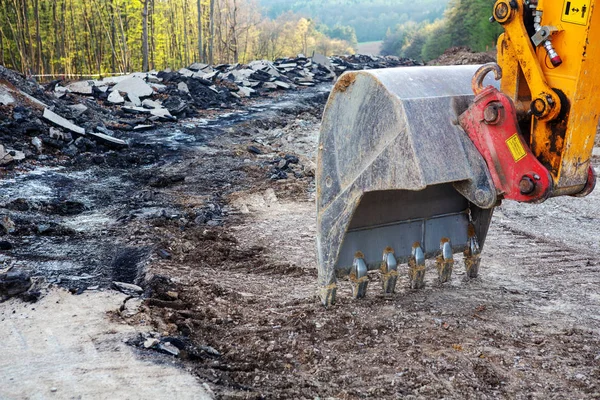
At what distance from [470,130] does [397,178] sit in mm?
586

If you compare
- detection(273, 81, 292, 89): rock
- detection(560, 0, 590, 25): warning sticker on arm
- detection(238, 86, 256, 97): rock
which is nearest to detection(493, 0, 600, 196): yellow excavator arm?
detection(560, 0, 590, 25): warning sticker on arm

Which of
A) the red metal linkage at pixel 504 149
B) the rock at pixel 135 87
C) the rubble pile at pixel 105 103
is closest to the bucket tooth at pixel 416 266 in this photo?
the red metal linkage at pixel 504 149

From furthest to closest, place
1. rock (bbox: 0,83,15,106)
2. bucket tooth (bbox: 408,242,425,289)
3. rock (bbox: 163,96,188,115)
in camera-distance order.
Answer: rock (bbox: 163,96,188,115)
rock (bbox: 0,83,15,106)
bucket tooth (bbox: 408,242,425,289)

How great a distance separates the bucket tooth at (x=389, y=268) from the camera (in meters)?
4.79

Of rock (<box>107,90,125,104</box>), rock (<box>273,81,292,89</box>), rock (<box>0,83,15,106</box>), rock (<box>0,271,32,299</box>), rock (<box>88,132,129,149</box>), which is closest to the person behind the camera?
rock (<box>0,271,32,299</box>)

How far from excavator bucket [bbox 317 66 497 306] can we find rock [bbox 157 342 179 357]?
1262mm

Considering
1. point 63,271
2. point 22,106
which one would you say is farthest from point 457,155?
point 22,106

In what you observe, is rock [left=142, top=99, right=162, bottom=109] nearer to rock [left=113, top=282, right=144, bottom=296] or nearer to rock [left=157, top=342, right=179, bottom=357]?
rock [left=113, top=282, right=144, bottom=296]

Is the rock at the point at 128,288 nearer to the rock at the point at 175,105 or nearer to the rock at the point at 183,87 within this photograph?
the rock at the point at 175,105

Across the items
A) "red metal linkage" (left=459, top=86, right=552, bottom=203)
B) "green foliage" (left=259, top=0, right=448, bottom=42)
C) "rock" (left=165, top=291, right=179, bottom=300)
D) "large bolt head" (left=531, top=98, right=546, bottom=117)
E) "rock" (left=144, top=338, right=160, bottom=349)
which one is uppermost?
"green foliage" (left=259, top=0, right=448, bottom=42)

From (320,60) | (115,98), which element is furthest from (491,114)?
(320,60)

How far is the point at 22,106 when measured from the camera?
12.9 m

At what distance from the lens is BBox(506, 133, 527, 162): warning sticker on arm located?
3652mm

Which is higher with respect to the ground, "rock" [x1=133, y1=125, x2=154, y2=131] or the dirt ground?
the dirt ground
